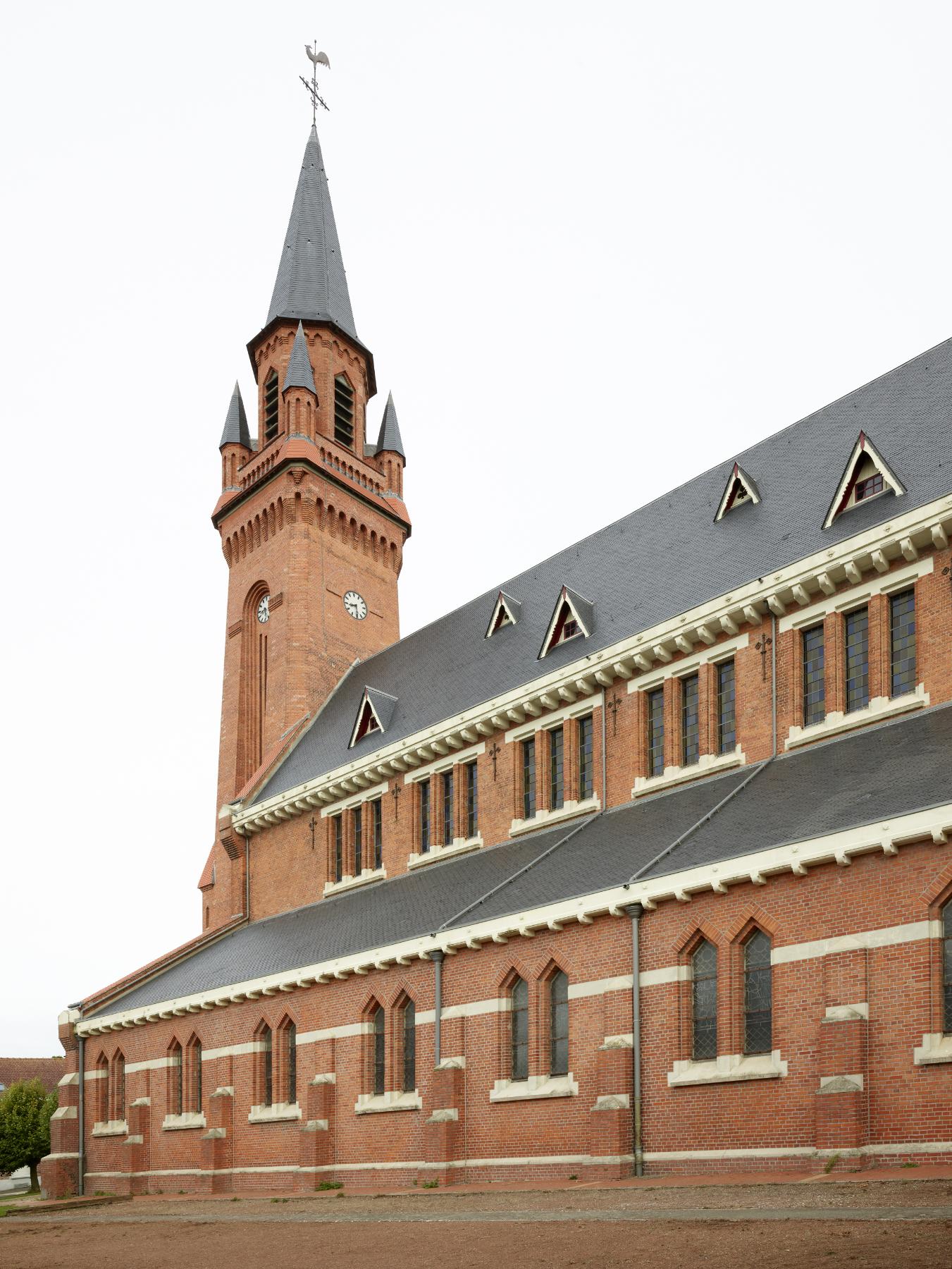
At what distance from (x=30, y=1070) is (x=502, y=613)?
85.0 metres

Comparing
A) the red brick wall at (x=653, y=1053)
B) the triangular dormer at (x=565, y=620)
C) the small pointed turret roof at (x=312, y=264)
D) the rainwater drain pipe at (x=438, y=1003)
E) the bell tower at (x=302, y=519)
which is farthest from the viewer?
the small pointed turret roof at (x=312, y=264)

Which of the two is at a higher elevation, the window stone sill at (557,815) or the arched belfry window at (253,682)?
the arched belfry window at (253,682)

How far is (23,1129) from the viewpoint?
6594cm

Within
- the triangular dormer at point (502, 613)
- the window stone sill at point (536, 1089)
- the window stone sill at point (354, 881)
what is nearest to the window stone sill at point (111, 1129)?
the window stone sill at point (354, 881)

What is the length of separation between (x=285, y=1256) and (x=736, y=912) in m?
8.83

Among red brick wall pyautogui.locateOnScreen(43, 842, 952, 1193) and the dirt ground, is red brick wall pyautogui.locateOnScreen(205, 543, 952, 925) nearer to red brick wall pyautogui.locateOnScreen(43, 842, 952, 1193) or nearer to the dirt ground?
red brick wall pyautogui.locateOnScreen(43, 842, 952, 1193)

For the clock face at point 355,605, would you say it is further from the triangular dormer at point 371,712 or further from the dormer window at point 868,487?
the dormer window at point 868,487

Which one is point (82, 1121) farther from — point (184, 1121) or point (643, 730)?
point (643, 730)

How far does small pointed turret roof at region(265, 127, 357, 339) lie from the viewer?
55.7 m

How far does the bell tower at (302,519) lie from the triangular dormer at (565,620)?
51.5 ft

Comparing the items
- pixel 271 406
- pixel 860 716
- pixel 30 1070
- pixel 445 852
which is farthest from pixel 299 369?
pixel 30 1070

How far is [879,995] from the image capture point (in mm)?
19188

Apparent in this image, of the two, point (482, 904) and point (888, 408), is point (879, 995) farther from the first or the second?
point (888, 408)

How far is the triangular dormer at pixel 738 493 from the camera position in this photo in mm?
31766
